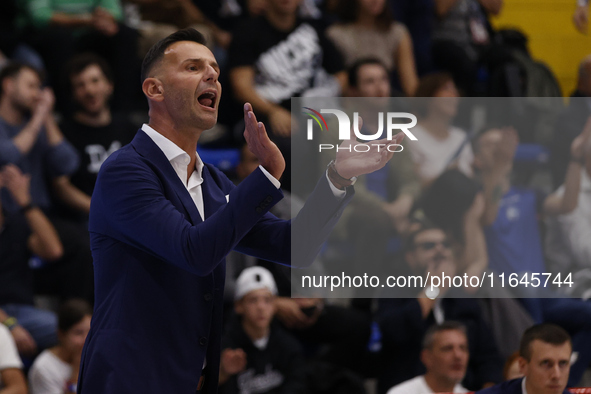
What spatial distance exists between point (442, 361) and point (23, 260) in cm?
231

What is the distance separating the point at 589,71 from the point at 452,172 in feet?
8.03

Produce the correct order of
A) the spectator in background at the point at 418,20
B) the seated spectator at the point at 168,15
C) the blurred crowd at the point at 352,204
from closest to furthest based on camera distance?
1. the blurred crowd at the point at 352,204
2. the seated spectator at the point at 168,15
3. the spectator in background at the point at 418,20

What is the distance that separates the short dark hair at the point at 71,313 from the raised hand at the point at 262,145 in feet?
8.30

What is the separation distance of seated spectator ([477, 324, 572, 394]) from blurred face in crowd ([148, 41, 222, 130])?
4.58 feet

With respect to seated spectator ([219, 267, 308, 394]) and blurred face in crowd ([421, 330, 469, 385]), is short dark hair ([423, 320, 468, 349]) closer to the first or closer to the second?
blurred face in crowd ([421, 330, 469, 385])

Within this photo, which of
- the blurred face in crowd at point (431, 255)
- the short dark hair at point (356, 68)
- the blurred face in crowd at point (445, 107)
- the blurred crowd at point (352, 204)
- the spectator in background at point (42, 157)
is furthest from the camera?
the short dark hair at point (356, 68)

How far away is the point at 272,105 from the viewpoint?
16.3 feet

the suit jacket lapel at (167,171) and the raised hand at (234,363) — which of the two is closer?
the suit jacket lapel at (167,171)

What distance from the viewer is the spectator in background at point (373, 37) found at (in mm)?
5602

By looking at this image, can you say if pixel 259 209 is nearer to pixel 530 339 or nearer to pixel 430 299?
pixel 530 339

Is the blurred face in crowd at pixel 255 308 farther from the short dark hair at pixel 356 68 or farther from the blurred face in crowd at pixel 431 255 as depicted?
the short dark hair at pixel 356 68

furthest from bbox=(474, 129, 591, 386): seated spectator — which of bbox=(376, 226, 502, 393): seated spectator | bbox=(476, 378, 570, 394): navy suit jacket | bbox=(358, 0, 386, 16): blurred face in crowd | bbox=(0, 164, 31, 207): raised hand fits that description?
bbox=(0, 164, 31, 207): raised hand

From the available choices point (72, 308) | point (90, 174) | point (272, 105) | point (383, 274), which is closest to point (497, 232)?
point (383, 274)

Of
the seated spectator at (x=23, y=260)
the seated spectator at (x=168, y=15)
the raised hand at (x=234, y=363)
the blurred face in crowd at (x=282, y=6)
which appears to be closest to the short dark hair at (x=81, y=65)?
the seated spectator at (x=168, y=15)
